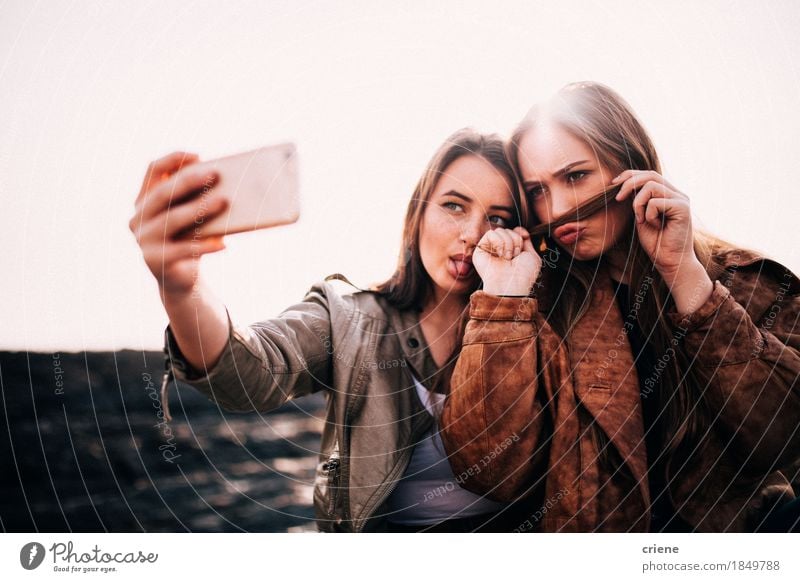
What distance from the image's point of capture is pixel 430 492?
52.7 inches

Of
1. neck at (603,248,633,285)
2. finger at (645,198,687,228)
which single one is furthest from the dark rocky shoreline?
finger at (645,198,687,228)

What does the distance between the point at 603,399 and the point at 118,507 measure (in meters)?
0.92

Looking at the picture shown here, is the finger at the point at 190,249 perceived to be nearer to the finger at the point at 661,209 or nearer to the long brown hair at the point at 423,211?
the long brown hair at the point at 423,211

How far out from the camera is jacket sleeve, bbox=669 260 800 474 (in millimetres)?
1330

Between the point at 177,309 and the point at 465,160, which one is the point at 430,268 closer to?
the point at 465,160

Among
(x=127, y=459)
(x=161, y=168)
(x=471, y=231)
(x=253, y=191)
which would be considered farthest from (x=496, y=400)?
(x=127, y=459)

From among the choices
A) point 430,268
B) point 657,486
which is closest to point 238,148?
point 430,268

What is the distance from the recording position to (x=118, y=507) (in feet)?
4.66

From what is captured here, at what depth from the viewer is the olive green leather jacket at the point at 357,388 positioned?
1.30m

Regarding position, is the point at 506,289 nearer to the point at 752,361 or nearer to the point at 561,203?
the point at 561,203

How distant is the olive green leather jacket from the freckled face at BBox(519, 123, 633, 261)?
12.2 inches

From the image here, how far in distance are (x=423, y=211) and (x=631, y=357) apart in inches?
18.0

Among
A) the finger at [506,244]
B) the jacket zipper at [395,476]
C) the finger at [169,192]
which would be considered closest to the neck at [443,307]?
the finger at [506,244]

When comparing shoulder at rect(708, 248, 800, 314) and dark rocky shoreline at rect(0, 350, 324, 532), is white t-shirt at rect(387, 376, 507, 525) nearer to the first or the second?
dark rocky shoreline at rect(0, 350, 324, 532)
